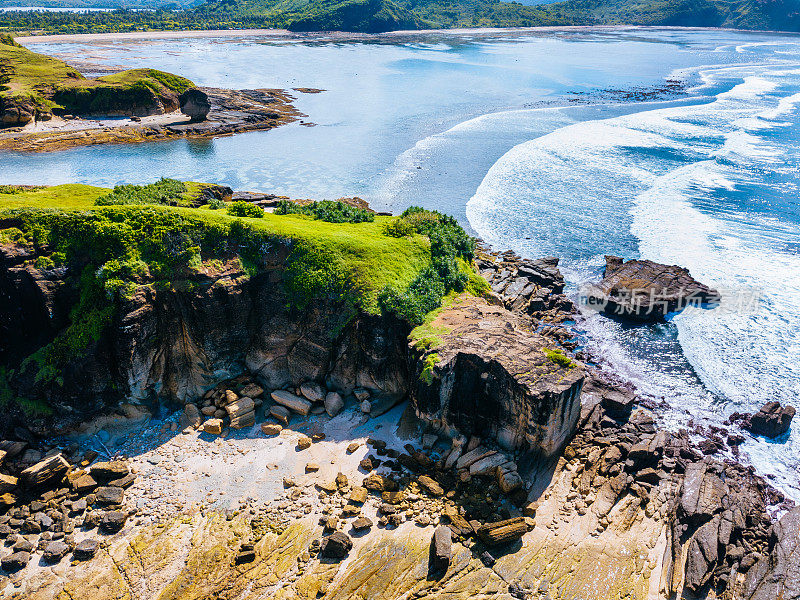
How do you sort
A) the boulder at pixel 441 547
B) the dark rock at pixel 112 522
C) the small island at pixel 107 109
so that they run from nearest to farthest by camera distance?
the boulder at pixel 441 547
the dark rock at pixel 112 522
the small island at pixel 107 109

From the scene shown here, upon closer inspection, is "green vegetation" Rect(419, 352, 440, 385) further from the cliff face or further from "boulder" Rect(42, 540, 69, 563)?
"boulder" Rect(42, 540, 69, 563)

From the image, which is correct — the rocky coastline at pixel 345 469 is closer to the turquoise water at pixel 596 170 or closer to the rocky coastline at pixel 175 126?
the turquoise water at pixel 596 170

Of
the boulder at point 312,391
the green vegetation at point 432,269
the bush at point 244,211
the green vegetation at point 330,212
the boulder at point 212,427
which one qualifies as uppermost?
the bush at point 244,211

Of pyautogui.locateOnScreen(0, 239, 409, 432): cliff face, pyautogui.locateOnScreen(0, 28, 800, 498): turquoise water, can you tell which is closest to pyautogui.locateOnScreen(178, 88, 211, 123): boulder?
pyautogui.locateOnScreen(0, 28, 800, 498): turquoise water

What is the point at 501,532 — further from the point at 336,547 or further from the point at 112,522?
the point at 112,522

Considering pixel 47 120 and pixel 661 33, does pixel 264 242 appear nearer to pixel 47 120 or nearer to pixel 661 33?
pixel 47 120

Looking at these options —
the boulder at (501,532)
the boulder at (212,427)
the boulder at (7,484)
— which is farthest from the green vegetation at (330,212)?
the boulder at (501,532)

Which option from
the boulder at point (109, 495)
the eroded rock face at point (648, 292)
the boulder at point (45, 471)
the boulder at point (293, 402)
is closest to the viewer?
the boulder at point (109, 495)

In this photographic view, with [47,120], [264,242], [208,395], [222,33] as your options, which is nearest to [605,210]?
[264,242]

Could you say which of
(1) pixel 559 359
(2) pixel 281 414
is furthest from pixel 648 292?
(2) pixel 281 414
